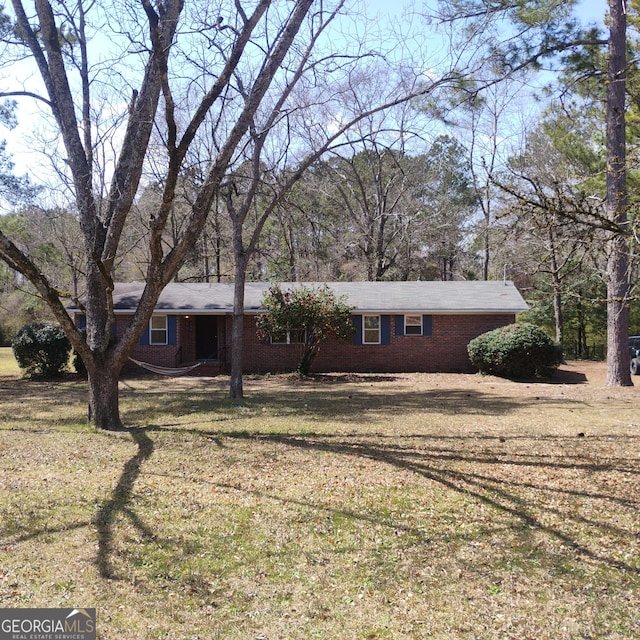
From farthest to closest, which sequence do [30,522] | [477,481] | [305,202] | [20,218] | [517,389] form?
[305,202] < [20,218] < [517,389] < [477,481] < [30,522]

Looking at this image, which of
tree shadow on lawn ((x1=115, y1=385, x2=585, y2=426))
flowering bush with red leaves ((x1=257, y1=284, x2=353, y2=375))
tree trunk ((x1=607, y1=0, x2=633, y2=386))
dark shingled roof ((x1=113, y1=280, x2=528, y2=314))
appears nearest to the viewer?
tree shadow on lawn ((x1=115, y1=385, x2=585, y2=426))

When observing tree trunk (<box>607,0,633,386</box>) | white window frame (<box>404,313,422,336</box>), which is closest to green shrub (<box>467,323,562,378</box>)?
tree trunk (<box>607,0,633,386</box>)

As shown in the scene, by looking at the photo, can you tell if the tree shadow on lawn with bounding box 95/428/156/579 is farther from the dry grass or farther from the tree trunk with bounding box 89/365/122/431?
the tree trunk with bounding box 89/365/122/431

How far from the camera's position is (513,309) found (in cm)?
2038

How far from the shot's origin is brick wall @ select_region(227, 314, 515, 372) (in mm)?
21047

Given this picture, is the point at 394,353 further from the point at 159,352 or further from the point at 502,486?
the point at 502,486

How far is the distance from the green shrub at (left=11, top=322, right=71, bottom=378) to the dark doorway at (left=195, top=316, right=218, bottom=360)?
5763mm

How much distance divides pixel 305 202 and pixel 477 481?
91.7ft

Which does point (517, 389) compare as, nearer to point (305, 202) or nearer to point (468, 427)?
point (468, 427)

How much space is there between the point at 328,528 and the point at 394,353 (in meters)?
16.3

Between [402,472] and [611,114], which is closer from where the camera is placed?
[402,472]

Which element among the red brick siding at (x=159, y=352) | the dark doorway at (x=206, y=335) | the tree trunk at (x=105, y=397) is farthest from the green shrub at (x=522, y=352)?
the tree trunk at (x=105, y=397)

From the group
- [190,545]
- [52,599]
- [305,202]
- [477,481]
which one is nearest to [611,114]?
[477,481]

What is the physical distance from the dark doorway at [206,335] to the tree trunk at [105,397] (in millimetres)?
14586
